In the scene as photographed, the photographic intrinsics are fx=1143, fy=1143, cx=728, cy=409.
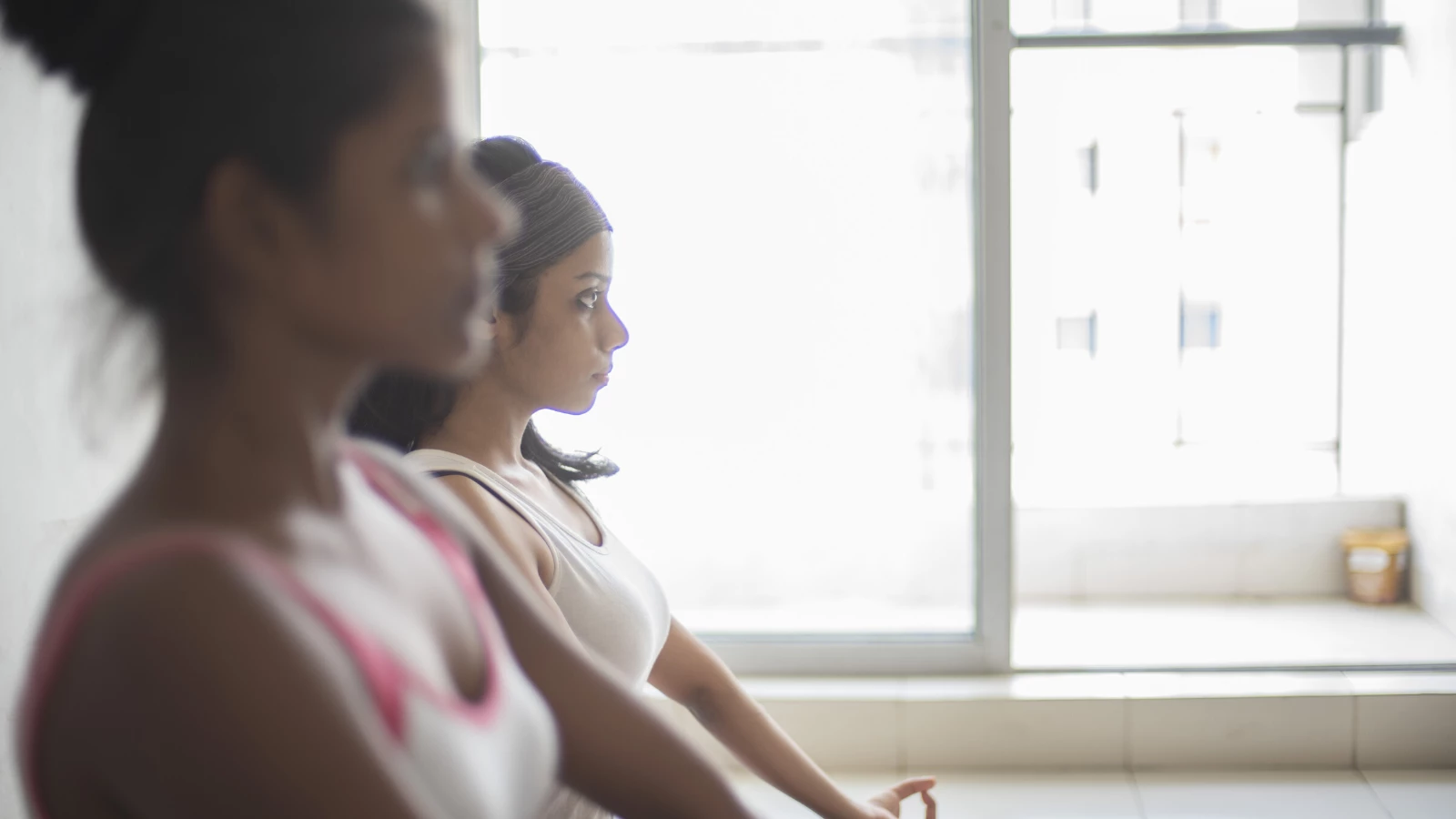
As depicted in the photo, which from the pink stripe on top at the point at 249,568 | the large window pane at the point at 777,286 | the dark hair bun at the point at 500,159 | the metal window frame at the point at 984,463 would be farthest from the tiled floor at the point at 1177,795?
the pink stripe on top at the point at 249,568

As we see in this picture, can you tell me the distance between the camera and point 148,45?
1.35 ft

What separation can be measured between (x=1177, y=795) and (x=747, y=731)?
154 cm

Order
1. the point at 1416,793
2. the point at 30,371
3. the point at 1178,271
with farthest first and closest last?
1. the point at 1178,271
2. the point at 1416,793
3. the point at 30,371

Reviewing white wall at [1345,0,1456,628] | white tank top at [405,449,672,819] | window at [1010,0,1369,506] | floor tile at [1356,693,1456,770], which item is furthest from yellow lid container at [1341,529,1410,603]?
white tank top at [405,449,672,819]

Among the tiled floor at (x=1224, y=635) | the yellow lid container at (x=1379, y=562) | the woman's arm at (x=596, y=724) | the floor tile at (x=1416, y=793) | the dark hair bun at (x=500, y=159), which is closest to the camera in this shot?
the woman's arm at (x=596, y=724)

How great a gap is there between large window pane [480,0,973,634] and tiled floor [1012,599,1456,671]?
1.39 feet

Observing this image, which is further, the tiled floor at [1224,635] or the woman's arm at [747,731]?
the tiled floor at [1224,635]

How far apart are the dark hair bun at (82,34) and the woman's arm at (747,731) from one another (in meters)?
0.83

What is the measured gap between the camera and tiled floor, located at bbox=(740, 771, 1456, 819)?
7.37 feet

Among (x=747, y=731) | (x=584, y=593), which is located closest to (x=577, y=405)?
(x=584, y=593)

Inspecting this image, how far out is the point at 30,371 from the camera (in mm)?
1762

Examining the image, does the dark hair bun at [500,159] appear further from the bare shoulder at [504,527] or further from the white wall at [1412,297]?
the white wall at [1412,297]

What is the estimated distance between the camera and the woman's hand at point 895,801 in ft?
3.26

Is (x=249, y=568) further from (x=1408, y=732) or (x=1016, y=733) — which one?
(x=1408, y=732)
